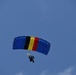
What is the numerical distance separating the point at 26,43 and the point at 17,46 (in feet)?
5.79

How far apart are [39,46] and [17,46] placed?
3.39 meters

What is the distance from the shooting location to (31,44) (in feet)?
218

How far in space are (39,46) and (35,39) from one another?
4.23ft

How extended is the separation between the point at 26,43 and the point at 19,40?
2.07 m

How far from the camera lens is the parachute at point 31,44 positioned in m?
64.1

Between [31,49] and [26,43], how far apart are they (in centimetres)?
139

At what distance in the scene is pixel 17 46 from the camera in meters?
64.8

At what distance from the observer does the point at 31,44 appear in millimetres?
66562

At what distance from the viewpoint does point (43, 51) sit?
6506 centimetres

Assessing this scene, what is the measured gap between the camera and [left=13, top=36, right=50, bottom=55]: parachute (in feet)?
210

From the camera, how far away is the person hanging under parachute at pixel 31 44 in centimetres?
6412

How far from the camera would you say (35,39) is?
2589 inches

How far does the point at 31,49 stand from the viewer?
66.6 m

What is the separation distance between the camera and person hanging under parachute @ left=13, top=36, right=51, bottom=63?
6412 centimetres
